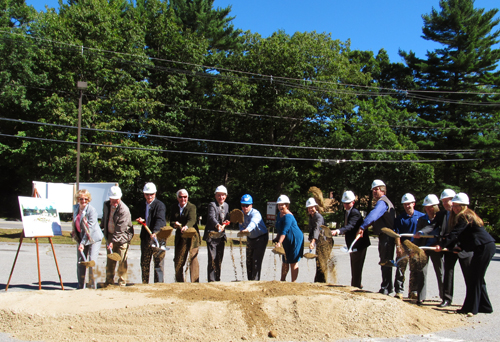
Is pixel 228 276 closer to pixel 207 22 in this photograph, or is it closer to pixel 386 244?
pixel 386 244

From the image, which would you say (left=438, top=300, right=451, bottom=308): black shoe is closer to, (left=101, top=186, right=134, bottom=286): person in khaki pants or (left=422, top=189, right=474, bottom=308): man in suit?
(left=422, top=189, right=474, bottom=308): man in suit

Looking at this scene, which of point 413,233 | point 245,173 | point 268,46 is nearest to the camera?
point 413,233

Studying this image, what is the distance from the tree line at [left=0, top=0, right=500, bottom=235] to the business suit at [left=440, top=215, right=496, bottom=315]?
2086 centimetres

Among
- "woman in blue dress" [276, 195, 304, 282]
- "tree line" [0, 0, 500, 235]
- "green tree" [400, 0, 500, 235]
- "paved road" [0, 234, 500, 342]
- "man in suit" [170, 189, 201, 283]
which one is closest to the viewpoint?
"paved road" [0, 234, 500, 342]

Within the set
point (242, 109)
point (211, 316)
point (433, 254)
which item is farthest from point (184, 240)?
point (242, 109)

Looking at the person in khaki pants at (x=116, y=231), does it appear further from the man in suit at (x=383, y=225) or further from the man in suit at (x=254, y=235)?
the man in suit at (x=383, y=225)

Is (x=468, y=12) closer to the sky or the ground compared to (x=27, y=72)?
closer to the sky

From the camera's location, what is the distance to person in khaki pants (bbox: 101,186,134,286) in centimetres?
708

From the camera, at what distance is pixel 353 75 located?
110 ft

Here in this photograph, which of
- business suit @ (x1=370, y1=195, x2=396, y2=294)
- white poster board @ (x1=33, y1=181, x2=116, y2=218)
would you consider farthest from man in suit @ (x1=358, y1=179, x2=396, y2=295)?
white poster board @ (x1=33, y1=181, x2=116, y2=218)

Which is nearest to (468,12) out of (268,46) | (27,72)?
(268,46)

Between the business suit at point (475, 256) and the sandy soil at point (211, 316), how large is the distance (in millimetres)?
461

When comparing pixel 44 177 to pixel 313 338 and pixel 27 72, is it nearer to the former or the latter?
pixel 27 72

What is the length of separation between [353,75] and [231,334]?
103 feet
